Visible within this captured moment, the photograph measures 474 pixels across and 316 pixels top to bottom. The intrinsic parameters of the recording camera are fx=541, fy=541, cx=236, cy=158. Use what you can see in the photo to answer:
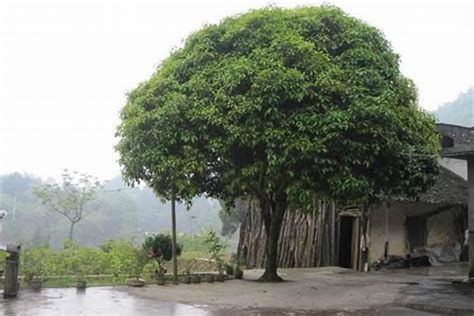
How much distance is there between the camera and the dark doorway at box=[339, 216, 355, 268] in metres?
21.9

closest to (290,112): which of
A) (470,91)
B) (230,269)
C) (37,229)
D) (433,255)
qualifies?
(230,269)

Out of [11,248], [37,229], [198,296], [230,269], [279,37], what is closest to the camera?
[11,248]

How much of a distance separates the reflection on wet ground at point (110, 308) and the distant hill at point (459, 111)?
4023 centimetres

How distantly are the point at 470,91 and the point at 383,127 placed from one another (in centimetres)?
5161

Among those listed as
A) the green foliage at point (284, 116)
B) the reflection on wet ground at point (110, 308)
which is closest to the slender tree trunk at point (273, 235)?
the green foliage at point (284, 116)

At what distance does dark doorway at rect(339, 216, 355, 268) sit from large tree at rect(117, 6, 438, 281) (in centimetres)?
738

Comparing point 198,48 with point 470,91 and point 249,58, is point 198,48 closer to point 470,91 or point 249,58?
point 249,58

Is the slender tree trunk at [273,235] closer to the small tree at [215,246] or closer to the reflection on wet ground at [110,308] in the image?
the small tree at [215,246]

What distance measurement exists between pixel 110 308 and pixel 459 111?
161 ft

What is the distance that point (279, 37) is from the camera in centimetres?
1345

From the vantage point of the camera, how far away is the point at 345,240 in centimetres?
2219

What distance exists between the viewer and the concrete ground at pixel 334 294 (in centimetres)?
1100

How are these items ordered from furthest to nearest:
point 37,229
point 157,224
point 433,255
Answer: point 157,224 < point 37,229 < point 433,255

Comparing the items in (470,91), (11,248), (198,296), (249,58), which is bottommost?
(198,296)
